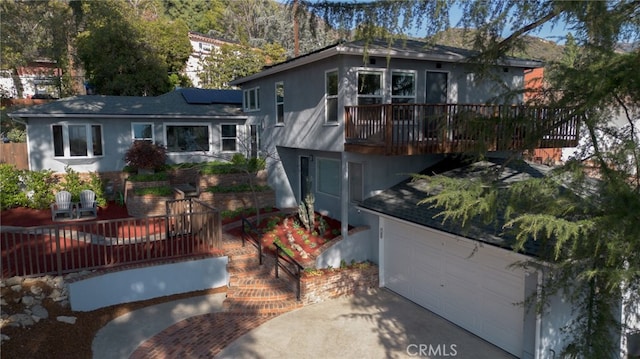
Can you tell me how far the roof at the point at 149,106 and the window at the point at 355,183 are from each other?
914cm

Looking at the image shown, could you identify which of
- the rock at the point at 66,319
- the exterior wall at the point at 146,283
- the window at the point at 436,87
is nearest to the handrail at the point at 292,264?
the exterior wall at the point at 146,283

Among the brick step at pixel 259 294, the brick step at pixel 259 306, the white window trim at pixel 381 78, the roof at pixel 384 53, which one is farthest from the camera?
the white window trim at pixel 381 78

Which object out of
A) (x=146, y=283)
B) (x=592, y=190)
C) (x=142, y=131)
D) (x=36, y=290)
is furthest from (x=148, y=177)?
(x=592, y=190)

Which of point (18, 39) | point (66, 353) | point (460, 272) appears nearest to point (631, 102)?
point (460, 272)

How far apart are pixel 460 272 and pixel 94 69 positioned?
1110 inches

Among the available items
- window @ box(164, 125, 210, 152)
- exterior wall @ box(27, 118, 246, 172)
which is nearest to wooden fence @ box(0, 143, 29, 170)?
exterior wall @ box(27, 118, 246, 172)

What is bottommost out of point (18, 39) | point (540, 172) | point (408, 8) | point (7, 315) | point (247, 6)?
point (7, 315)

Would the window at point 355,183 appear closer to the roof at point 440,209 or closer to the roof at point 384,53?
the roof at point 440,209

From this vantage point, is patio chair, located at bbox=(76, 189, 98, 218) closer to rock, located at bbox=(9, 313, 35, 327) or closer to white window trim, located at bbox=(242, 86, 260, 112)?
rock, located at bbox=(9, 313, 35, 327)

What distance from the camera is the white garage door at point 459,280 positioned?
8.17 m

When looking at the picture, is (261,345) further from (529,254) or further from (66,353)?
(529,254)

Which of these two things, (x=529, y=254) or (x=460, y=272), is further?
(x=460, y=272)

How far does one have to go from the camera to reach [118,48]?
2825 cm

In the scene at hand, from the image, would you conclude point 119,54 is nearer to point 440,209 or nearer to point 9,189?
point 9,189
